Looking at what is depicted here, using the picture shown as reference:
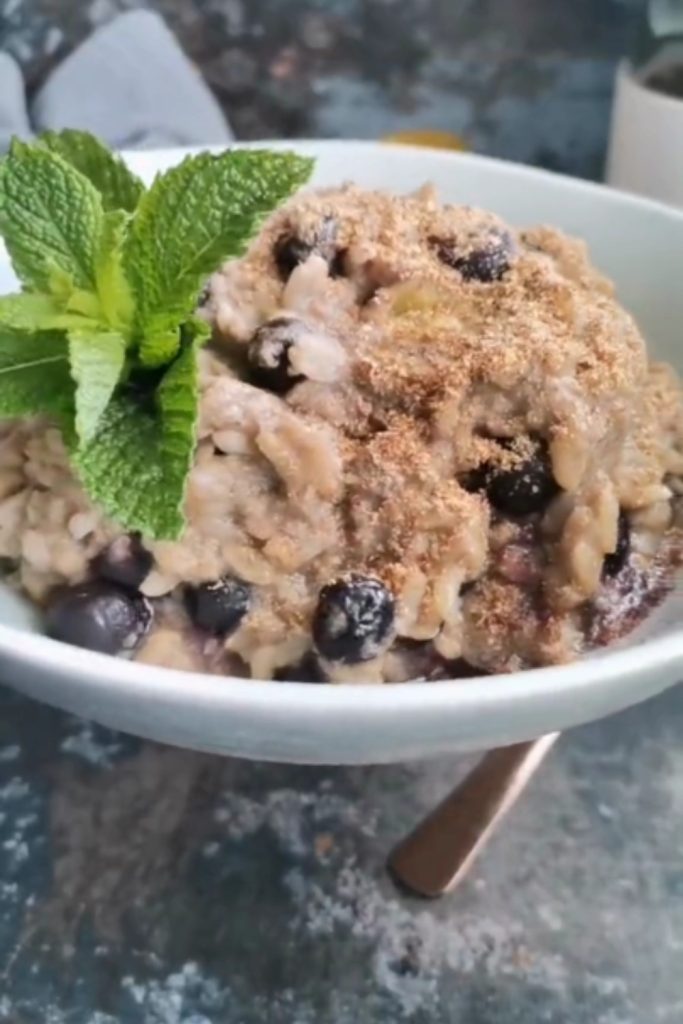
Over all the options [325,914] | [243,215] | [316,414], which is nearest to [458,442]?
[316,414]

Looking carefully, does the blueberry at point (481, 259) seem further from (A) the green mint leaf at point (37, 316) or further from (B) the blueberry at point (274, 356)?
(A) the green mint leaf at point (37, 316)

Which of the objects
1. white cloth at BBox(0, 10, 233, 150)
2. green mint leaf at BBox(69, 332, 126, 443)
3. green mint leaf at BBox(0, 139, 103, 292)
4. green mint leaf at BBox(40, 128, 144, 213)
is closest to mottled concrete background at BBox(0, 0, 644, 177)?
white cloth at BBox(0, 10, 233, 150)

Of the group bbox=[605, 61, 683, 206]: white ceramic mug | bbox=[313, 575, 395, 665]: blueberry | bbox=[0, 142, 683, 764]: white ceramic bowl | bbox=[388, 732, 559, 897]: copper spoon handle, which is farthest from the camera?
bbox=[605, 61, 683, 206]: white ceramic mug

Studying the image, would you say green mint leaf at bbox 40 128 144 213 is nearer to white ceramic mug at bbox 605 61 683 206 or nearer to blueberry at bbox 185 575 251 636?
blueberry at bbox 185 575 251 636

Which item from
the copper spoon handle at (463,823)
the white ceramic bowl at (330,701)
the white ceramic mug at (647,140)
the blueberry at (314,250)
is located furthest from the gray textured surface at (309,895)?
the white ceramic mug at (647,140)

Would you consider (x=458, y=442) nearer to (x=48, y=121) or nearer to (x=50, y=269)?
(x=50, y=269)

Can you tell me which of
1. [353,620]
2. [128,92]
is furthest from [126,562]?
[128,92]
